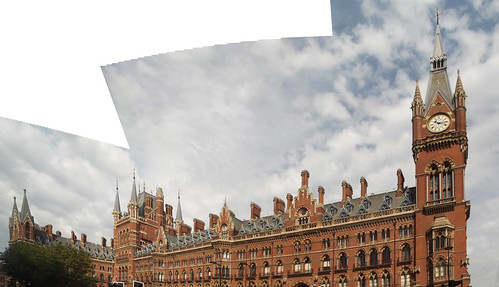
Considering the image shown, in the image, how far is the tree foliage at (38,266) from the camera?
63.5 metres

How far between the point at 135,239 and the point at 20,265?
3037cm

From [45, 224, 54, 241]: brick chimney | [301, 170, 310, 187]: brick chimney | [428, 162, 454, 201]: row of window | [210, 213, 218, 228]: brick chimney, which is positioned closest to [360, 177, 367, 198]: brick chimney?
[301, 170, 310, 187]: brick chimney

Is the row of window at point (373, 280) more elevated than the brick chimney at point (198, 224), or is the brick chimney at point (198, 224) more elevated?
the brick chimney at point (198, 224)

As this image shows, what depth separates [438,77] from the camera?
190ft

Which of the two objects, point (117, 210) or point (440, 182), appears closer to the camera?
point (440, 182)

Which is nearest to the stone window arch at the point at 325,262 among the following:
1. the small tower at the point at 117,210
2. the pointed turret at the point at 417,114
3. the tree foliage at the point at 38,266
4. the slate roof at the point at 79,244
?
the pointed turret at the point at 417,114

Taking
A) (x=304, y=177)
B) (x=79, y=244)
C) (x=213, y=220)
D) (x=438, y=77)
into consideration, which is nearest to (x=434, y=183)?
(x=438, y=77)

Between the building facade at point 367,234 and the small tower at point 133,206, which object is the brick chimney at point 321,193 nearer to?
the building facade at point 367,234

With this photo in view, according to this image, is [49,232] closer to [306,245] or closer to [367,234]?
[306,245]

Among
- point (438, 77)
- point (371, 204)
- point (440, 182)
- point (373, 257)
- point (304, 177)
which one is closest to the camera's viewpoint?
point (440, 182)

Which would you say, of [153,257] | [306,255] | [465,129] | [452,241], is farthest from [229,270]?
[465,129]

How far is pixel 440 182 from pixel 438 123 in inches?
270

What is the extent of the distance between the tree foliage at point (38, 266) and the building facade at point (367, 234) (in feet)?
20.7

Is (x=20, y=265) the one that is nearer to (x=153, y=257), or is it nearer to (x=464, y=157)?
(x=153, y=257)
